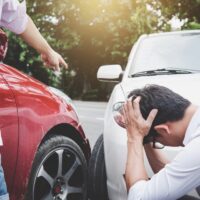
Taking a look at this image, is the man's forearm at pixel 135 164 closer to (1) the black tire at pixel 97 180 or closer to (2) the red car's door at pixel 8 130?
(2) the red car's door at pixel 8 130

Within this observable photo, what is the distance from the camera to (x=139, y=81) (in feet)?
14.1

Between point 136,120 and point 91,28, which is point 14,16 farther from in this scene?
point 91,28

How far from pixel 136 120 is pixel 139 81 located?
185cm

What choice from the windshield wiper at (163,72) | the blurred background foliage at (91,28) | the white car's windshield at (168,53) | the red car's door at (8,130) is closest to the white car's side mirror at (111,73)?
the white car's windshield at (168,53)

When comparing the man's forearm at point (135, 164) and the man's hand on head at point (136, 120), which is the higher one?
the man's hand on head at point (136, 120)

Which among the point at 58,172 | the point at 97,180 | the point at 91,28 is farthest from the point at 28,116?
the point at 91,28

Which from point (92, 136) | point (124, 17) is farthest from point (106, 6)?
point (92, 136)

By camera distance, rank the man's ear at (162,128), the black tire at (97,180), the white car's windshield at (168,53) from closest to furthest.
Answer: the man's ear at (162,128) → the black tire at (97,180) → the white car's windshield at (168,53)

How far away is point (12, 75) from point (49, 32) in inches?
1385

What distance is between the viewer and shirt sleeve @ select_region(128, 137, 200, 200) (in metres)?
2.27

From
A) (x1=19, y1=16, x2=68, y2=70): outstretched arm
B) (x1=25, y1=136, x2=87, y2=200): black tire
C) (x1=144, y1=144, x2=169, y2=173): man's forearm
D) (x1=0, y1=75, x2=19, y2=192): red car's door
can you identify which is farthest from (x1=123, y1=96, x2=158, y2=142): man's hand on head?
(x1=25, y1=136, x2=87, y2=200): black tire

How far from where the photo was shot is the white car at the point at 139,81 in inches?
147

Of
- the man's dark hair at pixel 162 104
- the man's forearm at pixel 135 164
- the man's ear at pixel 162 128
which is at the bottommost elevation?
the man's forearm at pixel 135 164

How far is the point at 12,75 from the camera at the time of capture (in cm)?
339
